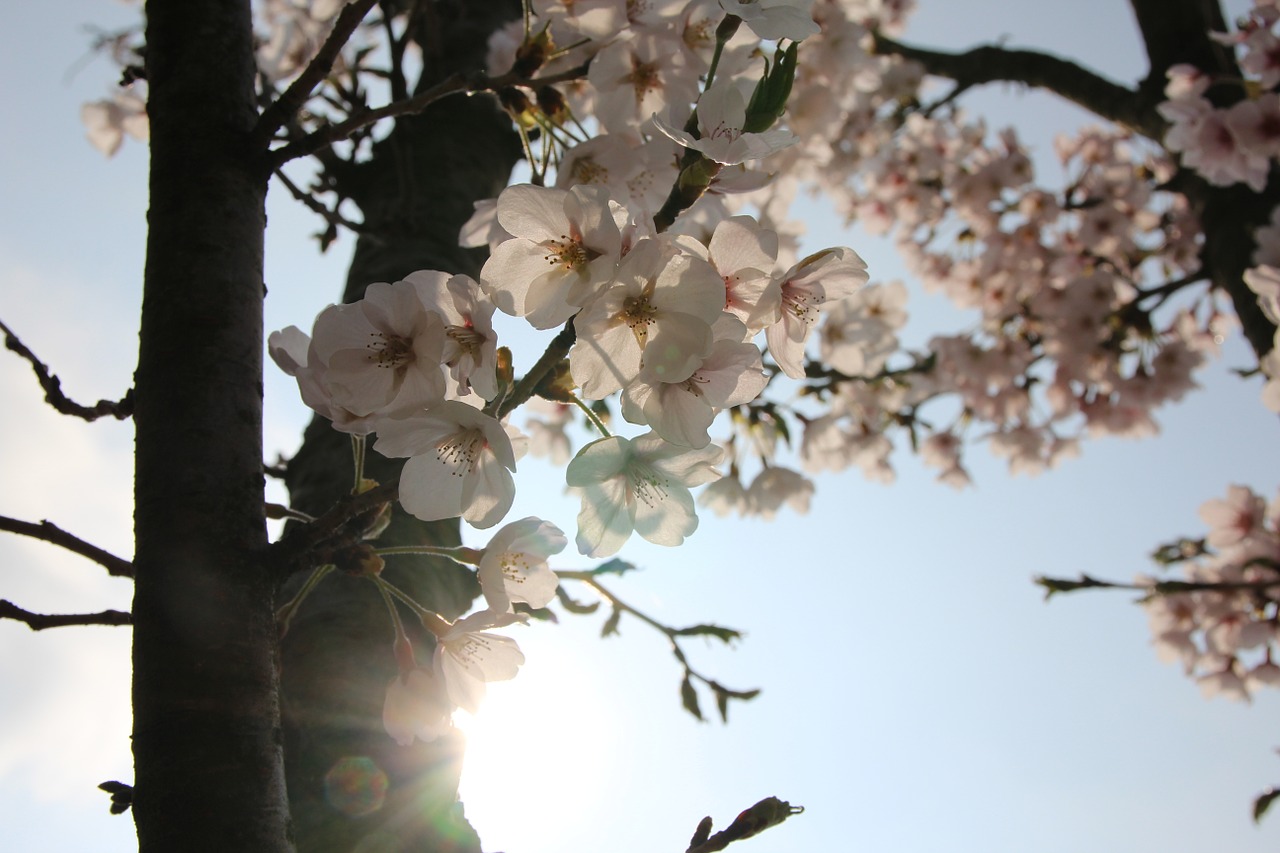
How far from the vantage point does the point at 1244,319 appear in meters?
3.21

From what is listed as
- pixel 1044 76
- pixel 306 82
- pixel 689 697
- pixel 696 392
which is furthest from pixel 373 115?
pixel 1044 76

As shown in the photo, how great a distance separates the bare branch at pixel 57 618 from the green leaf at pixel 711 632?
103 centimetres

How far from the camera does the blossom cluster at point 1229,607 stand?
3857 mm

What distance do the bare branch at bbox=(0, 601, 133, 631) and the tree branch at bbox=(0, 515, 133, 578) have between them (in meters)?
0.06

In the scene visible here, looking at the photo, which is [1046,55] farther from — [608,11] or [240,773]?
[240,773]

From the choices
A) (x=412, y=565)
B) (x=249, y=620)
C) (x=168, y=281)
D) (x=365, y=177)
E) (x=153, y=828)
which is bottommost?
(x=153, y=828)

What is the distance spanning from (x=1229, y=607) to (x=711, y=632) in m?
3.95

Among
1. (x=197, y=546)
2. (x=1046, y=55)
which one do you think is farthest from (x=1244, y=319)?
(x=197, y=546)

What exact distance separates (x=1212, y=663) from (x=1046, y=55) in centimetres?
343

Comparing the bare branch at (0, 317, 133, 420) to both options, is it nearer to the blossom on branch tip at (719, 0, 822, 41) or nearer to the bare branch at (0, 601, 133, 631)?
the bare branch at (0, 601, 133, 631)

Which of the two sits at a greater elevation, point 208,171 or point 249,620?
point 208,171

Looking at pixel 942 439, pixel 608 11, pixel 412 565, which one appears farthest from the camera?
pixel 942 439

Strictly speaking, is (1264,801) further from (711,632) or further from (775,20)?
(775,20)

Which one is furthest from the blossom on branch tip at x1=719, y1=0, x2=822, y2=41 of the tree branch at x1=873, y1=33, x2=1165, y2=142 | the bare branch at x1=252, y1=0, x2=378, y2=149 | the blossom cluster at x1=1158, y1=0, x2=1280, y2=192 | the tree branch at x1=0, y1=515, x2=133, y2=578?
the tree branch at x1=873, y1=33, x2=1165, y2=142
